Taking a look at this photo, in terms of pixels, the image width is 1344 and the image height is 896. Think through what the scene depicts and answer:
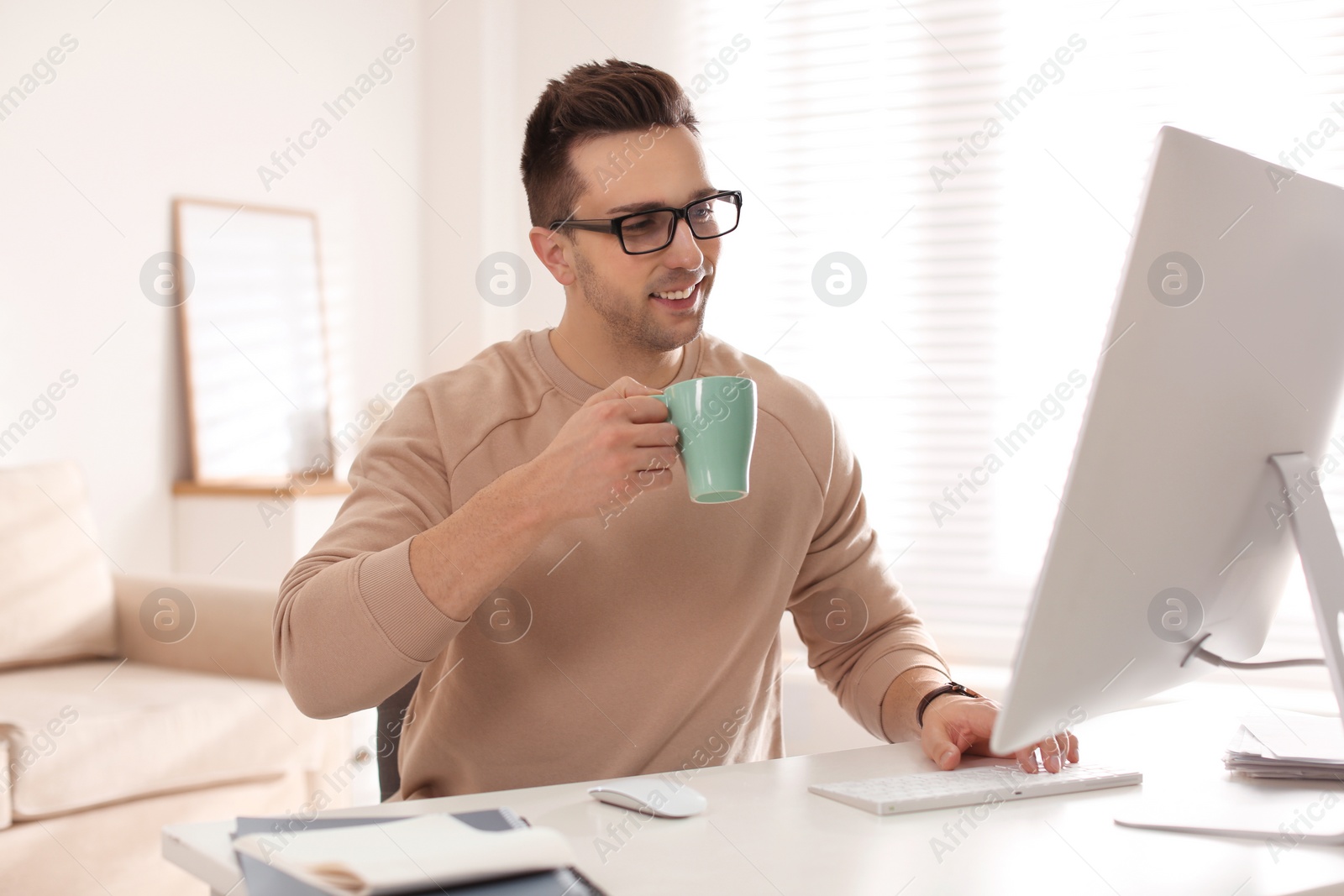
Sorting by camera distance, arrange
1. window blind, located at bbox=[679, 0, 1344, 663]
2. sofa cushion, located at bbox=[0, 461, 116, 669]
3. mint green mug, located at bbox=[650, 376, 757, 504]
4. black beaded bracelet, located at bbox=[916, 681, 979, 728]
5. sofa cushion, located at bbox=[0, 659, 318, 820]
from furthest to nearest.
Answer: window blind, located at bbox=[679, 0, 1344, 663], sofa cushion, located at bbox=[0, 461, 116, 669], sofa cushion, located at bbox=[0, 659, 318, 820], black beaded bracelet, located at bbox=[916, 681, 979, 728], mint green mug, located at bbox=[650, 376, 757, 504]

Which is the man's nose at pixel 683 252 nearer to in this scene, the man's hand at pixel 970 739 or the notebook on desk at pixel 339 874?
the man's hand at pixel 970 739

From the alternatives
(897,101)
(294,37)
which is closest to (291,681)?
(897,101)

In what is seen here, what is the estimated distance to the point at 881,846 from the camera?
874mm

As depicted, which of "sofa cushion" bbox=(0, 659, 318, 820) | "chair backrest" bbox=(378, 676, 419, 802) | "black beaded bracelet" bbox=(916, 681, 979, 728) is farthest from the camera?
"sofa cushion" bbox=(0, 659, 318, 820)

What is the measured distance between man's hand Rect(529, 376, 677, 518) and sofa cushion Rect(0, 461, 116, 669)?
2.21 m

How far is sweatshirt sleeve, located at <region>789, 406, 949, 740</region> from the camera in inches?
55.2

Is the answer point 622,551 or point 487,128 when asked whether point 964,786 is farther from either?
point 487,128

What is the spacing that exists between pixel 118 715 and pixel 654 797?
187cm

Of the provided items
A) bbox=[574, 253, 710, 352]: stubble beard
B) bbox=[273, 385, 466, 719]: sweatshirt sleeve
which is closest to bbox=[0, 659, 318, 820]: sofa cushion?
bbox=[273, 385, 466, 719]: sweatshirt sleeve

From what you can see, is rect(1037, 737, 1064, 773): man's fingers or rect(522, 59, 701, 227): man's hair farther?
rect(522, 59, 701, 227): man's hair

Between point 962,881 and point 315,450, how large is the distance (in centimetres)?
336

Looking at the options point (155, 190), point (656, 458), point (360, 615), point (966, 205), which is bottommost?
point (360, 615)

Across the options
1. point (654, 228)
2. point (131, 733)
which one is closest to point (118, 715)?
point (131, 733)

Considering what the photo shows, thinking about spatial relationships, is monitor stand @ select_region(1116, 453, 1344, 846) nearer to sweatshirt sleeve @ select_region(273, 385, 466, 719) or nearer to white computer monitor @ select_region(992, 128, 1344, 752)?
white computer monitor @ select_region(992, 128, 1344, 752)
